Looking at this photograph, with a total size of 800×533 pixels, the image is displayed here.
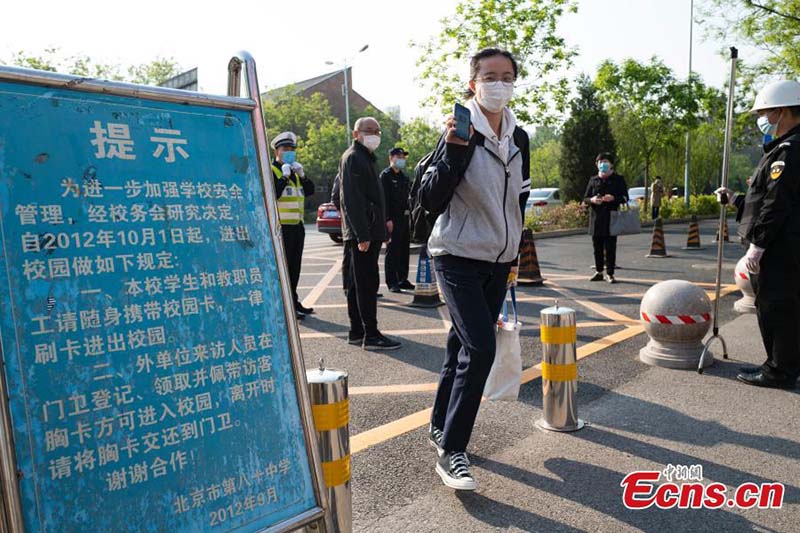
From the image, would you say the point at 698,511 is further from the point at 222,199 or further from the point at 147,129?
the point at 147,129

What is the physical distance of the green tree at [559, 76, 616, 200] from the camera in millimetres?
30797

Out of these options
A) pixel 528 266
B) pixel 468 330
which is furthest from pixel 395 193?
pixel 468 330

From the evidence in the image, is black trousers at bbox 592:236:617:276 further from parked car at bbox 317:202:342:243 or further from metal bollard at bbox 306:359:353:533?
parked car at bbox 317:202:342:243

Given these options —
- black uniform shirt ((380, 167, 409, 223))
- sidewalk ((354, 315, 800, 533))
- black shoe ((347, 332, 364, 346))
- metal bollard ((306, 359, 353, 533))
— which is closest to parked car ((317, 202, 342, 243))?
black uniform shirt ((380, 167, 409, 223))

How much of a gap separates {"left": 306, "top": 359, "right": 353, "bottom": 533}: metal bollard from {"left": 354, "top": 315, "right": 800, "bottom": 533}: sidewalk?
1.17 feet

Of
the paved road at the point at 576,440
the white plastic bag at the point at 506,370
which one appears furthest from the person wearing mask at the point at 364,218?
the white plastic bag at the point at 506,370

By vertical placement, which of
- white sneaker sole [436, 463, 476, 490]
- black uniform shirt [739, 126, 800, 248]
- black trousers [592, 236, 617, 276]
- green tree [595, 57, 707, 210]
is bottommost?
white sneaker sole [436, 463, 476, 490]

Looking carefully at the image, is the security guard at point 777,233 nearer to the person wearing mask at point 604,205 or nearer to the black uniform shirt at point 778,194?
the black uniform shirt at point 778,194

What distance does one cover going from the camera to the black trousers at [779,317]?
4.73m

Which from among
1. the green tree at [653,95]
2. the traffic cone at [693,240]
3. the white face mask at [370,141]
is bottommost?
the traffic cone at [693,240]

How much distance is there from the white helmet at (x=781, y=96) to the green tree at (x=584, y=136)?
87.2 ft

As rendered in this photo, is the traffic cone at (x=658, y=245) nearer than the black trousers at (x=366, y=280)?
No

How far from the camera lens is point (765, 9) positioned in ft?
66.7

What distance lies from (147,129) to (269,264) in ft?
2.02
